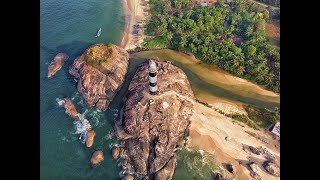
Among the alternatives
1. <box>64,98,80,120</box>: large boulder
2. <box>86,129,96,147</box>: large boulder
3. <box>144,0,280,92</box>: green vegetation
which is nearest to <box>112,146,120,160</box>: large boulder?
<box>86,129,96,147</box>: large boulder

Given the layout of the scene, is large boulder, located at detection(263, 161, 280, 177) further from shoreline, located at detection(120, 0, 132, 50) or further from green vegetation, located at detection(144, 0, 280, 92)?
shoreline, located at detection(120, 0, 132, 50)

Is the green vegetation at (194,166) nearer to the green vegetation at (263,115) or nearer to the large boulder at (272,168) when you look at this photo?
the large boulder at (272,168)

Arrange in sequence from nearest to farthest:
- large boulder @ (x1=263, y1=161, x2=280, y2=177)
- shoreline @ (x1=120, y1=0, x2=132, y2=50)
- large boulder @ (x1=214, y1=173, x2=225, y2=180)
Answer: large boulder @ (x1=214, y1=173, x2=225, y2=180) < large boulder @ (x1=263, y1=161, x2=280, y2=177) < shoreline @ (x1=120, y1=0, x2=132, y2=50)

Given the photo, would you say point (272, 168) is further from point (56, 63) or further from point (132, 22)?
point (132, 22)

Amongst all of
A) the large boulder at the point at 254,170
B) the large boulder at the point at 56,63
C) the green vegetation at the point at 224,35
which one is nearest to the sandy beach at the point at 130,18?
the green vegetation at the point at 224,35

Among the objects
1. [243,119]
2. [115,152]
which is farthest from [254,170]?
[115,152]

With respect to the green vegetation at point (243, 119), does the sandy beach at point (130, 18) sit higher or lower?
higher
